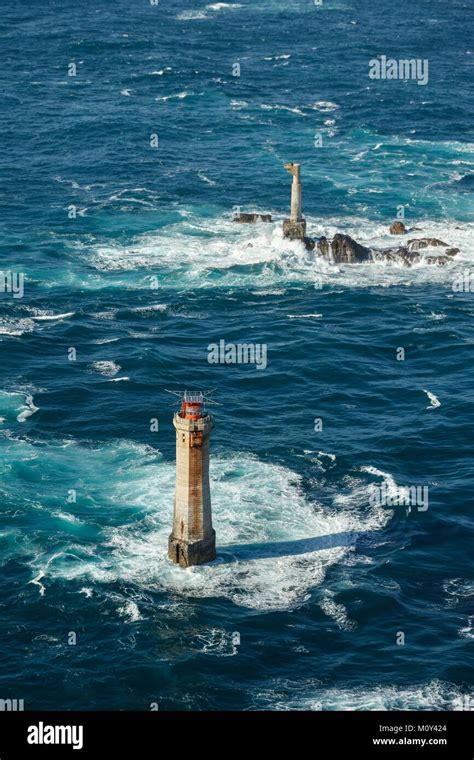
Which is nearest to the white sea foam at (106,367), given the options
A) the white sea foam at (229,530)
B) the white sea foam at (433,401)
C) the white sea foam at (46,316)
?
the white sea foam at (46,316)

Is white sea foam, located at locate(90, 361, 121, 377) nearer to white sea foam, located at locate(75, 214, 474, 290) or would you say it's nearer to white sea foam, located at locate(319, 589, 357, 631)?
white sea foam, located at locate(75, 214, 474, 290)

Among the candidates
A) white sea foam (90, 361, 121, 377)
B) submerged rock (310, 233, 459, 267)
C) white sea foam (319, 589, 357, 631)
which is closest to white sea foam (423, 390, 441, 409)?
white sea foam (90, 361, 121, 377)

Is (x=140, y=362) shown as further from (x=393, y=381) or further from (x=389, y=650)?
(x=389, y=650)

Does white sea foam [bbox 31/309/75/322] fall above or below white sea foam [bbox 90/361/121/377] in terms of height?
above

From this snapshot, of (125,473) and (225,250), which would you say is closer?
(125,473)

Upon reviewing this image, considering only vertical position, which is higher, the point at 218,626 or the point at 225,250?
the point at 225,250
